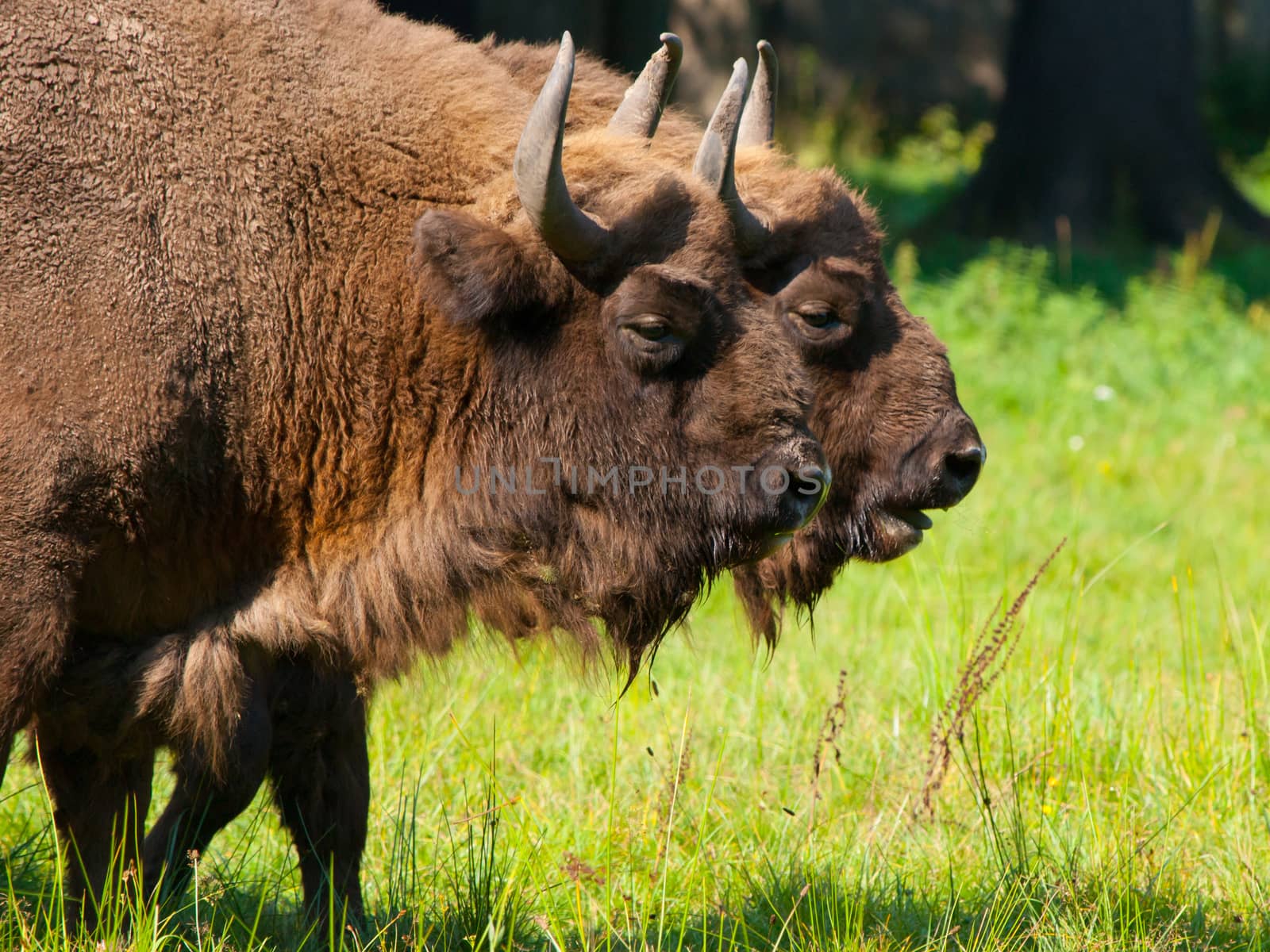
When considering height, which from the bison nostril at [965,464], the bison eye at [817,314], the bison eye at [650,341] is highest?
the bison eye at [817,314]

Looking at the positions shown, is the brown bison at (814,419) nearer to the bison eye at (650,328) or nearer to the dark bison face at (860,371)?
the dark bison face at (860,371)

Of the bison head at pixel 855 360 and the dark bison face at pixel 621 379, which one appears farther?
the bison head at pixel 855 360

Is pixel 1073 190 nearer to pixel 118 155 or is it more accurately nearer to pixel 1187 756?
pixel 1187 756

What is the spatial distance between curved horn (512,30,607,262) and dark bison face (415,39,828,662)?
0.04ft

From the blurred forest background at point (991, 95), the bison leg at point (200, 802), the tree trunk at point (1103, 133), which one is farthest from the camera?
the tree trunk at point (1103, 133)

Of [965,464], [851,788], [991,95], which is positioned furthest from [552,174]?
[991,95]

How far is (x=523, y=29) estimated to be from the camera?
38.9 ft

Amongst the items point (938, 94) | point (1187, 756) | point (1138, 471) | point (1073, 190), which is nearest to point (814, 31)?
point (938, 94)

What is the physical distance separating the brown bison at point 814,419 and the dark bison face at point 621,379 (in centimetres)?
32

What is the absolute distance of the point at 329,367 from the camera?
3014mm

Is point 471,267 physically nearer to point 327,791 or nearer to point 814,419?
point 814,419

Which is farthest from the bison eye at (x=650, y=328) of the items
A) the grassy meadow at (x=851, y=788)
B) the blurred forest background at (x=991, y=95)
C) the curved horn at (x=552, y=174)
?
the blurred forest background at (x=991, y=95)

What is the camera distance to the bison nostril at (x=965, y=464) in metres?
3.54

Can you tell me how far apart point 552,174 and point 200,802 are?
1.83 m
